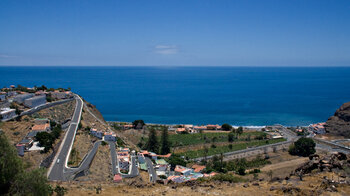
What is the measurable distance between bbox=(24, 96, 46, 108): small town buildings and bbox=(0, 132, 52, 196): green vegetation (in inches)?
1300

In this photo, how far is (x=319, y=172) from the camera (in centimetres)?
1644

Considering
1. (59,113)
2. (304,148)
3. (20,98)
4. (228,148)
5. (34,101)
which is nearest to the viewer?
(304,148)

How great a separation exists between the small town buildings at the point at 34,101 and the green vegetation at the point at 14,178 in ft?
108

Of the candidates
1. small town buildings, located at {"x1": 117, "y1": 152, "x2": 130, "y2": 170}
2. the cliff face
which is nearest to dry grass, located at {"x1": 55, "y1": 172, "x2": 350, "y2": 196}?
small town buildings, located at {"x1": 117, "y1": 152, "x2": 130, "y2": 170}

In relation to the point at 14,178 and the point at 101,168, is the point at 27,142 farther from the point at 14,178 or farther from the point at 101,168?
the point at 14,178

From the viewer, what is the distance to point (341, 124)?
54719mm

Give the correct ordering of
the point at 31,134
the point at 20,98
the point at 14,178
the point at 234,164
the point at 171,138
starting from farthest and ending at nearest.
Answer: the point at 171,138, the point at 20,98, the point at 234,164, the point at 31,134, the point at 14,178

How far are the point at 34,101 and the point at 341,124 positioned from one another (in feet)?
202

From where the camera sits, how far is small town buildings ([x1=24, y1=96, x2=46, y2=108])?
41.0 metres

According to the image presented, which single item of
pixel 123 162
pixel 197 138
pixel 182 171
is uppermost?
pixel 123 162

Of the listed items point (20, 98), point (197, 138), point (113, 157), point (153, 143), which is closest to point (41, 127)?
point (113, 157)

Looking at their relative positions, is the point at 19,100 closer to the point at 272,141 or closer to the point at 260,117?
the point at 272,141

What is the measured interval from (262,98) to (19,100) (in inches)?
3647

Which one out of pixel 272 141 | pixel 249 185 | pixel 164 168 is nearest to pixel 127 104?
pixel 272 141
